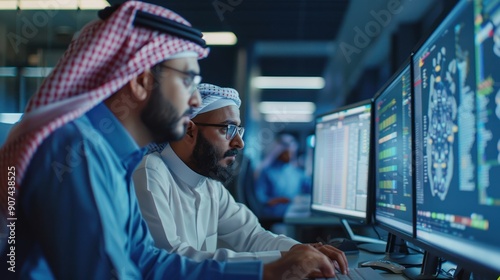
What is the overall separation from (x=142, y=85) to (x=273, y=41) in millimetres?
7291

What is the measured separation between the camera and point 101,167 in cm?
89

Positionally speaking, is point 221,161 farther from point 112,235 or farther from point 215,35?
point 215,35

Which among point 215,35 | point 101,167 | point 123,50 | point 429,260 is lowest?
point 429,260

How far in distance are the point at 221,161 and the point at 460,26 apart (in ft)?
4.24

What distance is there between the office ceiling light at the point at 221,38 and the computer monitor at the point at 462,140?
6396mm

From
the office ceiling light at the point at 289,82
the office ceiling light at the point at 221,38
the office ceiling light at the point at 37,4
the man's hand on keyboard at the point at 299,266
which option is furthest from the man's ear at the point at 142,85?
the office ceiling light at the point at 289,82

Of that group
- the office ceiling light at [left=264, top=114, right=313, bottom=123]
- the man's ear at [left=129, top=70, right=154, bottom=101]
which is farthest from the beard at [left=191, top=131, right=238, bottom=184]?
the office ceiling light at [left=264, top=114, right=313, bottom=123]

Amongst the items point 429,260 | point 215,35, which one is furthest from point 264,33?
point 429,260

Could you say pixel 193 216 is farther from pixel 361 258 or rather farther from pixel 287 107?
pixel 287 107

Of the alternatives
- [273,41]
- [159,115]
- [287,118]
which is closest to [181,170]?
[159,115]

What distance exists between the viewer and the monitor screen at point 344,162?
1.86m

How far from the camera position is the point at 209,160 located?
1.97 m

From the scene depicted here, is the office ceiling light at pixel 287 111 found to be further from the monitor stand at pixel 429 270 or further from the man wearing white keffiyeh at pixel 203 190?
the monitor stand at pixel 429 270

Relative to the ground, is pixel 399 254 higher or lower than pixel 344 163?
lower
